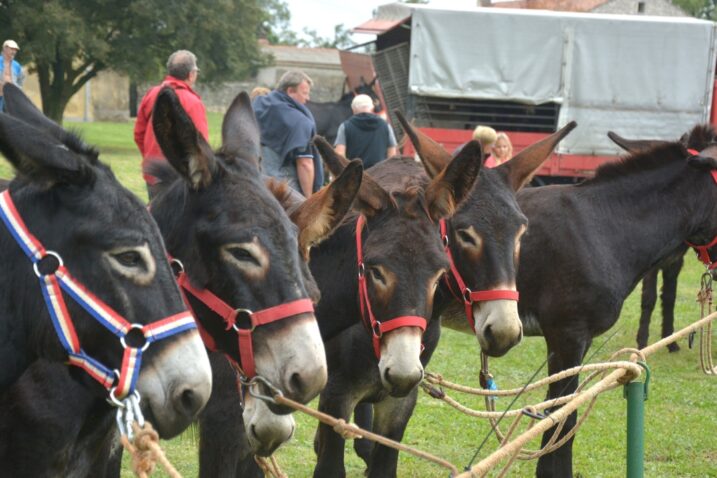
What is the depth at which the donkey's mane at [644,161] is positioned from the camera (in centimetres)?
712

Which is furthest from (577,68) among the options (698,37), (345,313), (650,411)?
(345,313)

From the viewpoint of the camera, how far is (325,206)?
13.5 ft

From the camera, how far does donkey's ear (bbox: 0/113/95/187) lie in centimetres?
278

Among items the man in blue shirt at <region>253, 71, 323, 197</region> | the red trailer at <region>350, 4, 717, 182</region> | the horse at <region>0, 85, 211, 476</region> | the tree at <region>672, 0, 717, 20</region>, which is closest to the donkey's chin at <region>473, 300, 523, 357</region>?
the horse at <region>0, 85, 211, 476</region>

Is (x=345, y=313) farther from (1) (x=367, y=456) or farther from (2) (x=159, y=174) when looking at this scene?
(1) (x=367, y=456)

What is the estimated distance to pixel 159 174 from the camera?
3.96 meters

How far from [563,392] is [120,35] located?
97.3 ft

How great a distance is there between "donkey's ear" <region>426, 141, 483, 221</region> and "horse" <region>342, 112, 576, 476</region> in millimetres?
349

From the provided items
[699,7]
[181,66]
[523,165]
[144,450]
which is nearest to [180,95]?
[181,66]

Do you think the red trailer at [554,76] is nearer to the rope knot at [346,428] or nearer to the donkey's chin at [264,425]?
the donkey's chin at [264,425]

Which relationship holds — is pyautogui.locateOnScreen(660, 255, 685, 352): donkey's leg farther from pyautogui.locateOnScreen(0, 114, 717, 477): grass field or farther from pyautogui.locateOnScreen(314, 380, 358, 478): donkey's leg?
pyautogui.locateOnScreen(314, 380, 358, 478): donkey's leg

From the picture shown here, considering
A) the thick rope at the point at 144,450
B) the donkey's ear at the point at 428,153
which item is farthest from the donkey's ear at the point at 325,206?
the thick rope at the point at 144,450

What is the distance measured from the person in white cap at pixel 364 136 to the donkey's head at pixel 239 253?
6.74 meters

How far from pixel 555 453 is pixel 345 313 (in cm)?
215
